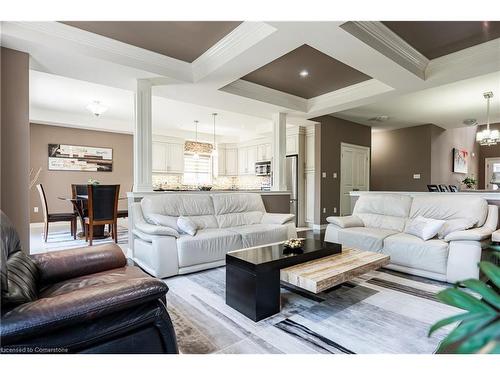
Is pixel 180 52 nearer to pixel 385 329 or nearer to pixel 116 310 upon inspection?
pixel 116 310

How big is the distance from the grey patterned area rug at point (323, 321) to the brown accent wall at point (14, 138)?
199 cm

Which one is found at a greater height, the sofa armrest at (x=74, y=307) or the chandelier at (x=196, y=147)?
the chandelier at (x=196, y=147)

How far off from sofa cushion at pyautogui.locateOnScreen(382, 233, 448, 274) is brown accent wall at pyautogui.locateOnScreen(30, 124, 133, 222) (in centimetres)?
714

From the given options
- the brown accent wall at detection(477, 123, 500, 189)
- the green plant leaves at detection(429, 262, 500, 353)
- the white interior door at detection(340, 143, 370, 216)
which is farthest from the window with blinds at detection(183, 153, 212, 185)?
the brown accent wall at detection(477, 123, 500, 189)

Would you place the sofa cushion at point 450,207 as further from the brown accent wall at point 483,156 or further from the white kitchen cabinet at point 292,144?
the brown accent wall at point 483,156

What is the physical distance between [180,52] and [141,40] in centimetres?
50

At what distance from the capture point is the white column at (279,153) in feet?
18.0

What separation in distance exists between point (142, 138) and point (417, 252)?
149 inches

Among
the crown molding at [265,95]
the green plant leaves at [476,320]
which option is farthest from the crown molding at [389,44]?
the green plant leaves at [476,320]

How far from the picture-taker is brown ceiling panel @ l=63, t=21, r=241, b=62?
288 centimetres

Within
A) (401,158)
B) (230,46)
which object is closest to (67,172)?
(230,46)

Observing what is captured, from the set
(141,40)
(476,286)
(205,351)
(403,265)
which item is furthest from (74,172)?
(476,286)

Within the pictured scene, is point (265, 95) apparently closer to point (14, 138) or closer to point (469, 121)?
point (14, 138)

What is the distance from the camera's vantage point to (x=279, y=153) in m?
5.48
